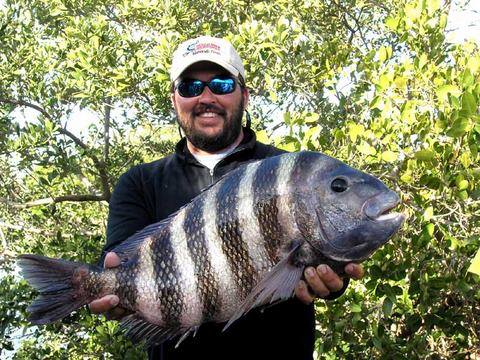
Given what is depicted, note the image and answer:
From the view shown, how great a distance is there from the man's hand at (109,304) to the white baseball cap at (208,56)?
927 mm

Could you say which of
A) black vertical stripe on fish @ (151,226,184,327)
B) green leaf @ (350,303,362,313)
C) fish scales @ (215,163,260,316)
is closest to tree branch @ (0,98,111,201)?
green leaf @ (350,303,362,313)

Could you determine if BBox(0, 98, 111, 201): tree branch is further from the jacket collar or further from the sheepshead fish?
the sheepshead fish

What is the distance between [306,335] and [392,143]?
1.49m

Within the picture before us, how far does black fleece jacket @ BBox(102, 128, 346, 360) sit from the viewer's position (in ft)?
7.60

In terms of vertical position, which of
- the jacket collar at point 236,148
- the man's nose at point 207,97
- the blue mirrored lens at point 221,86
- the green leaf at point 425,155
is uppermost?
the blue mirrored lens at point 221,86

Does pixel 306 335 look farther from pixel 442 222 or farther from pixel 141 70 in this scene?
pixel 141 70

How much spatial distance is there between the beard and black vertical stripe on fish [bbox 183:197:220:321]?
59cm

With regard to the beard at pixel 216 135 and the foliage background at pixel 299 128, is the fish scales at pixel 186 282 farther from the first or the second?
the foliage background at pixel 299 128

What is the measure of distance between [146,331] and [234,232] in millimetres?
486

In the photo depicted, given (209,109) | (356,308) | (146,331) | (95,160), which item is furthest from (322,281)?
(95,160)

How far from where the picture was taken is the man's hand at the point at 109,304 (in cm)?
205

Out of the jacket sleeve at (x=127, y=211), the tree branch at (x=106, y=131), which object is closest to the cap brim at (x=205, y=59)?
the jacket sleeve at (x=127, y=211)

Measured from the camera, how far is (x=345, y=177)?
1.91 meters

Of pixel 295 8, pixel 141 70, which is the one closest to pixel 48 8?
pixel 141 70
